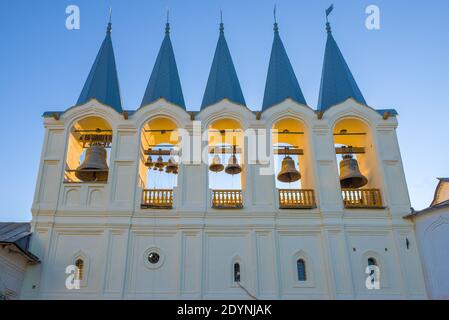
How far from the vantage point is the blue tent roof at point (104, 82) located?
19967 mm

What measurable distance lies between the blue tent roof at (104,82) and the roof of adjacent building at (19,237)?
4982 millimetres

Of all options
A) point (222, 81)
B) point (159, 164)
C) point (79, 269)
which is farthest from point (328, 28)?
point (79, 269)

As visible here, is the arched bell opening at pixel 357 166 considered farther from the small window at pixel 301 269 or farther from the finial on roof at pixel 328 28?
the finial on roof at pixel 328 28

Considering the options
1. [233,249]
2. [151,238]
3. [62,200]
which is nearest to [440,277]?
[233,249]

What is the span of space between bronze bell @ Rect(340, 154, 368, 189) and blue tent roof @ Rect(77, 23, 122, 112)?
28.0 feet

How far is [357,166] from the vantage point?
18703 millimetres

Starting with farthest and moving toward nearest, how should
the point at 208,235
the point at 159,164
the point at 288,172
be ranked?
the point at 159,164
the point at 288,172
the point at 208,235

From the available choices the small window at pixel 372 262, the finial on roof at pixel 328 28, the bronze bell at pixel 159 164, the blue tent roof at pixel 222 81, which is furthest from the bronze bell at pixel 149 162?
the finial on roof at pixel 328 28

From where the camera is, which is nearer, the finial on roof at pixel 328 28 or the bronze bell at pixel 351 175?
the bronze bell at pixel 351 175

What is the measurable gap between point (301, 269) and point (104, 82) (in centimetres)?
1036

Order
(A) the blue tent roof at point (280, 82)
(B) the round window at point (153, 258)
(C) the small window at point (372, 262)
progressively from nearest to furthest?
1. (B) the round window at point (153, 258)
2. (C) the small window at point (372, 262)
3. (A) the blue tent roof at point (280, 82)

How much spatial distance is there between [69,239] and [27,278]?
5.63 ft

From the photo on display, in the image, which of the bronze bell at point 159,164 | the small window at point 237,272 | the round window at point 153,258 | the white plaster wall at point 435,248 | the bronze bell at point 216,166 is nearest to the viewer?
the white plaster wall at point 435,248

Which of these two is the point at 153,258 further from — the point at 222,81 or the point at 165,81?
the point at 222,81
